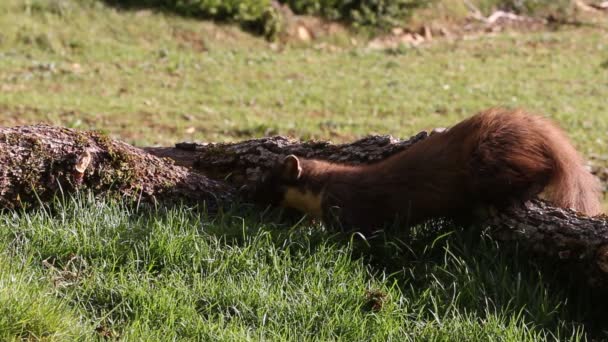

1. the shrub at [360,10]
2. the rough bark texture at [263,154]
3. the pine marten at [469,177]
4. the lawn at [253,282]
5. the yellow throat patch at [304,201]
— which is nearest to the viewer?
the lawn at [253,282]

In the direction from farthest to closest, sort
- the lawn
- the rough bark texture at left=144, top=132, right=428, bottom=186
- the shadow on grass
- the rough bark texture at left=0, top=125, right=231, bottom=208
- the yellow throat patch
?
the rough bark texture at left=144, top=132, right=428, bottom=186, the yellow throat patch, the rough bark texture at left=0, top=125, right=231, bottom=208, the shadow on grass, the lawn

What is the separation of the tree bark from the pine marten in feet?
0.63

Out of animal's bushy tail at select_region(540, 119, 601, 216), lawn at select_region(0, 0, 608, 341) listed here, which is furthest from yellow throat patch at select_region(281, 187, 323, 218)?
animal's bushy tail at select_region(540, 119, 601, 216)

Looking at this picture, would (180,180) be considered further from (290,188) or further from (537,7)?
(537,7)

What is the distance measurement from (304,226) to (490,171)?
3.64ft

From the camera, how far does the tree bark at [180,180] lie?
15.5 feet

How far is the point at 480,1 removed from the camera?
2077cm

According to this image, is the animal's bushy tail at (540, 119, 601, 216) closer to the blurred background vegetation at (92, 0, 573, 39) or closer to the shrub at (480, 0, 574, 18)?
the blurred background vegetation at (92, 0, 573, 39)

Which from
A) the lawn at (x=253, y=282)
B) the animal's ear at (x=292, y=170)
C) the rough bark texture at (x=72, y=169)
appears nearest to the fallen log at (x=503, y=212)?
the lawn at (x=253, y=282)

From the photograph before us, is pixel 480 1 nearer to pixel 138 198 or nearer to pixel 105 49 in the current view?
pixel 105 49

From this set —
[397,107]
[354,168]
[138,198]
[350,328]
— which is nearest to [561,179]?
[354,168]

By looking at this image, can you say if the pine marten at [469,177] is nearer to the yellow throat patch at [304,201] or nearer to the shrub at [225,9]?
the yellow throat patch at [304,201]

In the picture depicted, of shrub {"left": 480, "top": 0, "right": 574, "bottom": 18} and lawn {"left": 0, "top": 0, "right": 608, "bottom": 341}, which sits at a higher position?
lawn {"left": 0, "top": 0, "right": 608, "bottom": 341}

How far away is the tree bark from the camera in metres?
4.71
